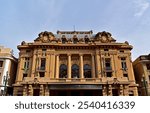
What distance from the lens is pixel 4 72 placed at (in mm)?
33906

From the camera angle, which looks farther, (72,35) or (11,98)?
(72,35)

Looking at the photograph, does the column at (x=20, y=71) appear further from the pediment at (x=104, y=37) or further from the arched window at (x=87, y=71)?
the pediment at (x=104, y=37)

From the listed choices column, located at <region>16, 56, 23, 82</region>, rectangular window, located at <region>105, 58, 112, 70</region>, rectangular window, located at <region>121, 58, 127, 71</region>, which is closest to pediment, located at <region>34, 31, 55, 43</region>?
column, located at <region>16, 56, 23, 82</region>

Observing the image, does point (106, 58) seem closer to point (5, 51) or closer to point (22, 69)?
point (22, 69)

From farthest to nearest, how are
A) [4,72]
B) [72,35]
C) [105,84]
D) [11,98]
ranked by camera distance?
[72,35]
[4,72]
[105,84]
[11,98]

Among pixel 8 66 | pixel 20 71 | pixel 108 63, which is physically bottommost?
pixel 20 71

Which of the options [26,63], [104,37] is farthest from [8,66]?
[104,37]

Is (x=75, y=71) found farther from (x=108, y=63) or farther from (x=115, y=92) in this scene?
(x=115, y=92)

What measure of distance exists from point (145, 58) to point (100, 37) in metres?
9.51

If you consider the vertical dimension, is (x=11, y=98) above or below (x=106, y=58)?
below

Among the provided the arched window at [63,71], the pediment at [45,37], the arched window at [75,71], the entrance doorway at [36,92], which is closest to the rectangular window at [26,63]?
the pediment at [45,37]

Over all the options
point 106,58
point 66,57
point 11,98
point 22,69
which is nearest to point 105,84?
point 106,58

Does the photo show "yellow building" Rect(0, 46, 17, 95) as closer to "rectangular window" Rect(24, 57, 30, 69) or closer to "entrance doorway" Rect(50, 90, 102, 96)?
"rectangular window" Rect(24, 57, 30, 69)

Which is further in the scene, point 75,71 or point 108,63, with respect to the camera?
point 75,71
